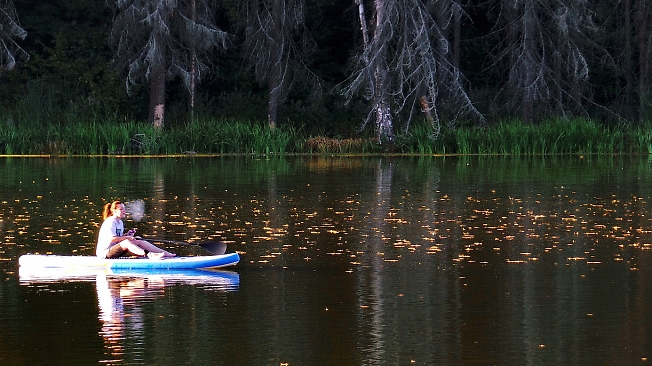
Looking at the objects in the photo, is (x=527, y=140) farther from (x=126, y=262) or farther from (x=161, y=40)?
(x=126, y=262)

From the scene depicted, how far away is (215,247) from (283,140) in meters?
24.3

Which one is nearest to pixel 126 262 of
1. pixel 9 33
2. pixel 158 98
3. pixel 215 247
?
pixel 215 247

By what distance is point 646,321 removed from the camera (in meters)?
10.8

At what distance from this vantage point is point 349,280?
519 inches

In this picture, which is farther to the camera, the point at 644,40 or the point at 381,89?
the point at 644,40

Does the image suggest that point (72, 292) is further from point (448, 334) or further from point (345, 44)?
point (345, 44)

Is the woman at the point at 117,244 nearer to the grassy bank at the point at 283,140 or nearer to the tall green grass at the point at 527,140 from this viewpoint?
the grassy bank at the point at 283,140

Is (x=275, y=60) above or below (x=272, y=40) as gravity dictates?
below

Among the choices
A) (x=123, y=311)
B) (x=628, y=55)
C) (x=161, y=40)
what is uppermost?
(x=161, y=40)

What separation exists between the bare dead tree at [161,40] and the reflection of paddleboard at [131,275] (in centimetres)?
2523

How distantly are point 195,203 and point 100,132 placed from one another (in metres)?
17.1

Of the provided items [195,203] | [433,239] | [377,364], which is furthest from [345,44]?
[377,364]

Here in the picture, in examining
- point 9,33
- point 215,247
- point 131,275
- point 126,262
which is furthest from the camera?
point 9,33

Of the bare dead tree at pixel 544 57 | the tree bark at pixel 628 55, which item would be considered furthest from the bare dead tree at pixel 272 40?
the tree bark at pixel 628 55
